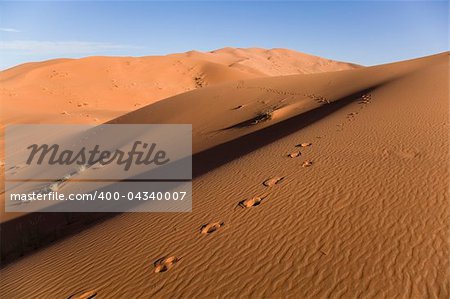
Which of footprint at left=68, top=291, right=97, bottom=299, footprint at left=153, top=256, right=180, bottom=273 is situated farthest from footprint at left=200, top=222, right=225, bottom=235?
footprint at left=68, top=291, right=97, bottom=299

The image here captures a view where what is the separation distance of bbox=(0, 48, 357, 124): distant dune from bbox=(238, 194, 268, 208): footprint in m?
23.0

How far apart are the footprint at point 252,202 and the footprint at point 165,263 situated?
167cm

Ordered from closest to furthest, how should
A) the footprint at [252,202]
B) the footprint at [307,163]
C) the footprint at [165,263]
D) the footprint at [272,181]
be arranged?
the footprint at [165,263]
the footprint at [252,202]
the footprint at [272,181]
the footprint at [307,163]

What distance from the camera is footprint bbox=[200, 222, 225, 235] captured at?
5525 millimetres

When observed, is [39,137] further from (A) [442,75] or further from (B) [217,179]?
(A) [442,75]

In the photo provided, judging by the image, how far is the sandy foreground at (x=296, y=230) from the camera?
3984 mm

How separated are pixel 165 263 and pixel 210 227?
104cm

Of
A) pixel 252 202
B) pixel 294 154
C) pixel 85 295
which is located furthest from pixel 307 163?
pixel 85 295

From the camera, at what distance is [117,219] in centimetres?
719

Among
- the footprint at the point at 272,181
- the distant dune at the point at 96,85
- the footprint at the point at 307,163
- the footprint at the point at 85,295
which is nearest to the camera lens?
the footprint at the point at 85,295

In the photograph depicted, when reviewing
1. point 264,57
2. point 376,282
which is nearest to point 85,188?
point 376,282

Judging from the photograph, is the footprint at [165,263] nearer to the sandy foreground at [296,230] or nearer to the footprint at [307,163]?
the sandy foreground at [296,230]

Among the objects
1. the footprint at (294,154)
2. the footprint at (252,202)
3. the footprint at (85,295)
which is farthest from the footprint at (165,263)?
the footprint at (294,154)

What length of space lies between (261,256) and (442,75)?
12.4 metres
